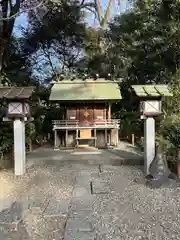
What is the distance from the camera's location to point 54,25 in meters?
16.3

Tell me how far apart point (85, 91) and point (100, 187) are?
7.29 m

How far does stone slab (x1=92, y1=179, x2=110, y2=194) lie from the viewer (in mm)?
5406

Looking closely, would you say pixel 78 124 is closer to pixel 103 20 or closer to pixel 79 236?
pixel 103 20

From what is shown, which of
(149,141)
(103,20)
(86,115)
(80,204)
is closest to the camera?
(80,204)

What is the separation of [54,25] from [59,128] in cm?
690

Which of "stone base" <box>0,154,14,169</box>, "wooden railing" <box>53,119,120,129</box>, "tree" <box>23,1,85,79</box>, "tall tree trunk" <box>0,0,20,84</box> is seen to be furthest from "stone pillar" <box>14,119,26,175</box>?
"tree" <box>23,1,85,79</box>

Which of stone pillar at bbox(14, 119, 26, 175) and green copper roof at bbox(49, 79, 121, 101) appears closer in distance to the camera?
stone pillar at bbox(14, 119, 26, 175)

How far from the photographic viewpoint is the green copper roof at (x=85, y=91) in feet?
39.4

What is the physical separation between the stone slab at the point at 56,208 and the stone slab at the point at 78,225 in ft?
1.11

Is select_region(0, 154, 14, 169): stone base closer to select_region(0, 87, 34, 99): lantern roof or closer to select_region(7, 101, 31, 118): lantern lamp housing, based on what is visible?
select_region(7, 101, 31, 118): lantern lamp housing

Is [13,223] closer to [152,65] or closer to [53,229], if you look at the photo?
[53,229]

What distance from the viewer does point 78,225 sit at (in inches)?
150

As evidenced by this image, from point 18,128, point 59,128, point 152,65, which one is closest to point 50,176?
point 18,128

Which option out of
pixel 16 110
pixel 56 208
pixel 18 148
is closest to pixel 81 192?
pixel 56 208
